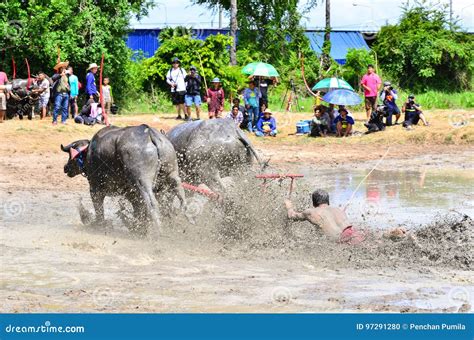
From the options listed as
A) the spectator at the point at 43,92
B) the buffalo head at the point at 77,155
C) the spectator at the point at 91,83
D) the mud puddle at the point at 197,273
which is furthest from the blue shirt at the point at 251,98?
the buffalo head at the point at 77,155

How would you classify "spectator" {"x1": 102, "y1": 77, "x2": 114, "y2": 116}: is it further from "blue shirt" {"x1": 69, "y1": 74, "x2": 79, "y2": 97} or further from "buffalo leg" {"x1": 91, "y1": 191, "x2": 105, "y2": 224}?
"buffalo leg" {"x1": 91, "y1": 191, "x2": 105, "y2": 224}

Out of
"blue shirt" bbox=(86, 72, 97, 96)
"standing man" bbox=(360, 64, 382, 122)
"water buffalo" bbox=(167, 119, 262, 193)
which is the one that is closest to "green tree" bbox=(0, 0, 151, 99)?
"blue shirt" bbox=(86, 72, 97, 96)

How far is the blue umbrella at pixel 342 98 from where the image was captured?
25562 millimetres

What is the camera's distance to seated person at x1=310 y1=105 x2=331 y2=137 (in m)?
25.6

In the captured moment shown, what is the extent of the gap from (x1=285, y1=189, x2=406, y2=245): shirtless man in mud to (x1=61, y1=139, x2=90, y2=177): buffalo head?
10.6ft

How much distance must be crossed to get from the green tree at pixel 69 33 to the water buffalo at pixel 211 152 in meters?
13.4

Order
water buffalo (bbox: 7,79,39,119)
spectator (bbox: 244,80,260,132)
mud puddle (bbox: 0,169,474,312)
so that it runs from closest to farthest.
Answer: mud puddle (bbox: 0,169,474,312) < water buffalo (bbox: 7,79,39,119) < spectator (bbox: 244,80,260,132)

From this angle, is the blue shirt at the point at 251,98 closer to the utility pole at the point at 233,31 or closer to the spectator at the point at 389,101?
the spectator at the point at 389,101

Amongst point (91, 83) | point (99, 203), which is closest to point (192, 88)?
point (91, 83)

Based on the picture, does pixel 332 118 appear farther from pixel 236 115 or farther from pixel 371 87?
pixel 236 115

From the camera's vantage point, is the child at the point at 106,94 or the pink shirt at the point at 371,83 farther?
the pink shirt at the point at 371,83

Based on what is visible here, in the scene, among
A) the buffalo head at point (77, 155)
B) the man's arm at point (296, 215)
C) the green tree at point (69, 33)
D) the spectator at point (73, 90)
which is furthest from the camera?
the green tree at point (69, 33)

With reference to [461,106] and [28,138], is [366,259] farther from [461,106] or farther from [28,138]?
[461,106]

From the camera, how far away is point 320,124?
2558 centimetres
